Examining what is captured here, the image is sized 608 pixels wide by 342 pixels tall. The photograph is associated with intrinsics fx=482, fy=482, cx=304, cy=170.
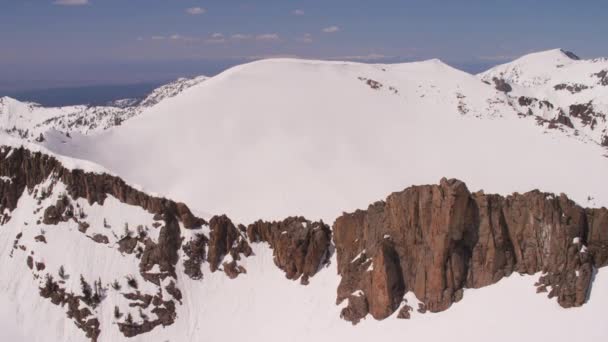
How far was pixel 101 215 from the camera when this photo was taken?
56125 millimetres

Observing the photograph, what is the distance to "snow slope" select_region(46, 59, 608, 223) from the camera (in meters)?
78.6

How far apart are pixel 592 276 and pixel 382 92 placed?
8683 centimetres

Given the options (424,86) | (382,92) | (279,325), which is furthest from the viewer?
(424,86)

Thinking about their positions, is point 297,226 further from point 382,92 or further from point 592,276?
point 382,92

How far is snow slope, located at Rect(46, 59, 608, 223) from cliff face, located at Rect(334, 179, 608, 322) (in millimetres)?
25484

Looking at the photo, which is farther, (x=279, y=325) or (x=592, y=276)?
(x=279, y=325)

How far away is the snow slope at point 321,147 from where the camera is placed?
78562 millimetres

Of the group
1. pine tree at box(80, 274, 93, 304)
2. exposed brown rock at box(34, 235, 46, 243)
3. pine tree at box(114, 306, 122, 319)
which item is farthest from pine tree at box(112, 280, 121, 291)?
exposed brown rock at box(34, 235, 46, 243)

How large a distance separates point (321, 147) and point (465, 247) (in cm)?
5226

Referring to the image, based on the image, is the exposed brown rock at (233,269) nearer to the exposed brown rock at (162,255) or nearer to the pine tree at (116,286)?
the exposed brown rock at (162,255)

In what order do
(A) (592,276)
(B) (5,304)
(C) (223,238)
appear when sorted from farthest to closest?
(C) (223,238) → (B) (5,304) → (A) (592,276)

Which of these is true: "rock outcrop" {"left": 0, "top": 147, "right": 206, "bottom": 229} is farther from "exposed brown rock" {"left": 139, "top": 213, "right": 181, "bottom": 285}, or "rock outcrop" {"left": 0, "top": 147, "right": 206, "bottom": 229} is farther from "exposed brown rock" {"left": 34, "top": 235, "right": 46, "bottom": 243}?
"exposed brown rock" {"left": 139, "top": 213, "right": 181, "bottom": 285}

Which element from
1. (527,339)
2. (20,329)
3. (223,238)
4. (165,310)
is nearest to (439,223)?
(527,339)

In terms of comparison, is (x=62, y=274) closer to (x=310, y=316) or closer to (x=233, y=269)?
(x=233, y=269)
